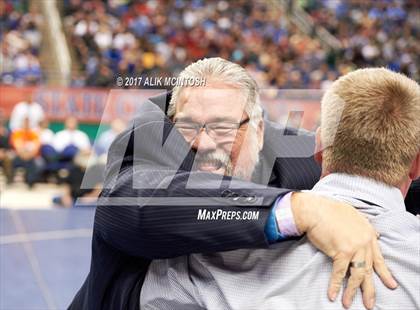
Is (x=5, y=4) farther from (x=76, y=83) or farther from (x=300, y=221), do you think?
(x=300, y=221)

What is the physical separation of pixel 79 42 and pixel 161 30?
8.70 feet

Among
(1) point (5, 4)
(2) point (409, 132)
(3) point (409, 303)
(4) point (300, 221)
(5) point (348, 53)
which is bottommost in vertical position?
(5) point (348, 53)

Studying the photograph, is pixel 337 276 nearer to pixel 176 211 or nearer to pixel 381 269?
pixel 381 269

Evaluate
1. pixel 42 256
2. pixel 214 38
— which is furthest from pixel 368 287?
pixel 214 38

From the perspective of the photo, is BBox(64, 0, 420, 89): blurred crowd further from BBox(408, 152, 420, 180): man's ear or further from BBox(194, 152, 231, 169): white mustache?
BBox(408, 152, 420, 180): man's ear

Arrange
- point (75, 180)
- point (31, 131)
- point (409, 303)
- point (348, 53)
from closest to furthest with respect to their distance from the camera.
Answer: point (409, 303), point (75, 180), point (31, 131), point (348, 53)

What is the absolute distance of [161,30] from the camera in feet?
60.0

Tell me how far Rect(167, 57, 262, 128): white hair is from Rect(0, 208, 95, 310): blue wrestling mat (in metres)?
2.84

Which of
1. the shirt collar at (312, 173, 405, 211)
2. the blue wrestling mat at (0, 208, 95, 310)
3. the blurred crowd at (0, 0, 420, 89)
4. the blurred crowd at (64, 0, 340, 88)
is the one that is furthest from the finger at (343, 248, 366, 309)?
the blurred crowd at (64, 0, 340, 88)

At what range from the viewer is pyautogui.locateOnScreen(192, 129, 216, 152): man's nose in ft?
6.55

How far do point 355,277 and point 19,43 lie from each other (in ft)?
47.2

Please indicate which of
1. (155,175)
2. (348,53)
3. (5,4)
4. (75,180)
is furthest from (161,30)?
(155,175)

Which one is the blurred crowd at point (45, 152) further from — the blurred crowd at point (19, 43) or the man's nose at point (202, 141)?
the man's nose at point (202, 141)

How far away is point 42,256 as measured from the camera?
19.9 ft
